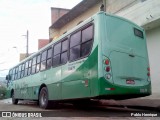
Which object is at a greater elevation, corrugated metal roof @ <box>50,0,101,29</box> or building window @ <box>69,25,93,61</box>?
corrugated metal roof @ <box>50,0,101,29</box>

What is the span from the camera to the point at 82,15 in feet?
73.9

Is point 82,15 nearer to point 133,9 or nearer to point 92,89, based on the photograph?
point 133,9

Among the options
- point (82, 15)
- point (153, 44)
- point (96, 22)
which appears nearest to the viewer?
point (96, 22)

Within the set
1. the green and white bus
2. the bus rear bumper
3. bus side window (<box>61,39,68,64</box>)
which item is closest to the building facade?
the green and white bus

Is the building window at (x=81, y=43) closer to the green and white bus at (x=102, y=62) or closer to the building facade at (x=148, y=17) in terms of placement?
the green and white bus at (x=102, y=62)

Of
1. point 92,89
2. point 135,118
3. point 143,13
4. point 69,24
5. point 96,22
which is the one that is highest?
point 69,24

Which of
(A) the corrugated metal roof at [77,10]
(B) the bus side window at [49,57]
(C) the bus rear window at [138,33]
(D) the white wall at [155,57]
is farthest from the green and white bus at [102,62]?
(A) the corrugated metal roof at [77,10]

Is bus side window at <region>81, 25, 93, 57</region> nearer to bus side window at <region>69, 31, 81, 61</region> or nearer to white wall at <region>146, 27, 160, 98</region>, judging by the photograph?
bus side window at <region>69, 31, 81, 61</region>

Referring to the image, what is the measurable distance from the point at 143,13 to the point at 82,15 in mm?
9032

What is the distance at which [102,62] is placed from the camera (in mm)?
7453

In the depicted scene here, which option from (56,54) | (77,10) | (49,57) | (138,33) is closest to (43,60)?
(49,57)

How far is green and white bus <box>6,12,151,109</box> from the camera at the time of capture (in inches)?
296

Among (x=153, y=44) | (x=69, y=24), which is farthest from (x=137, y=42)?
(x=69, y=24)

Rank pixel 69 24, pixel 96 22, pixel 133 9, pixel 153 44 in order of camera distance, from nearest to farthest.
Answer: pixel 96 22 < pixel 153 44 < pixel 133 9 < pixel 69 24
